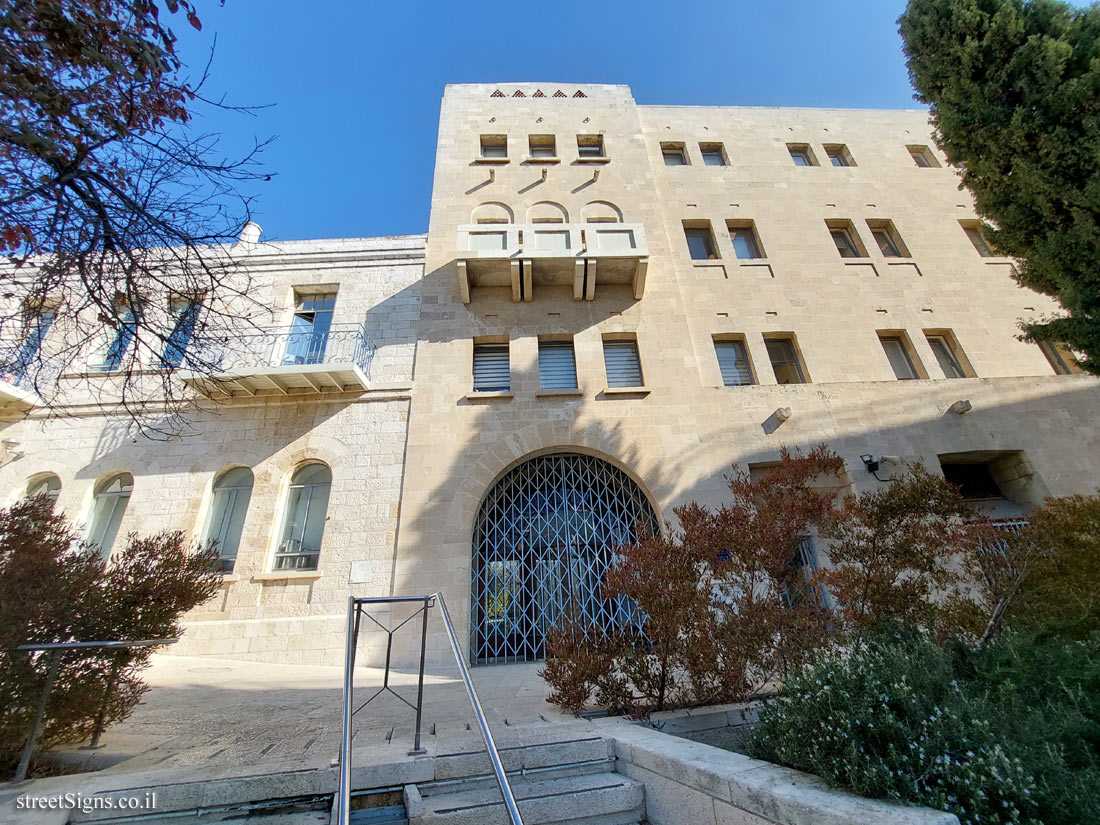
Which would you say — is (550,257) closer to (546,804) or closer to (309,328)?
(309,328)

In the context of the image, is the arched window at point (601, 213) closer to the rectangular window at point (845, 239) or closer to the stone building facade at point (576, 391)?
the stone building facade at point (576, 391)

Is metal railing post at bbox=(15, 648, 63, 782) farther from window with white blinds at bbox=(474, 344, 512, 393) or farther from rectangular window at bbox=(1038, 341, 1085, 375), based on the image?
rectangular window at bbox=(1038, 341, 1085, 375)

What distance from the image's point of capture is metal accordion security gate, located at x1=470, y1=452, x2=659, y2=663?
833 centimetres

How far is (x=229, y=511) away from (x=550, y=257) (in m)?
8.73

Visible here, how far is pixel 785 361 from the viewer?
37.4 feet

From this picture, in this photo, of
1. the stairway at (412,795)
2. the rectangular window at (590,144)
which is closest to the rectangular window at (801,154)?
the rectangular window at (590,144)

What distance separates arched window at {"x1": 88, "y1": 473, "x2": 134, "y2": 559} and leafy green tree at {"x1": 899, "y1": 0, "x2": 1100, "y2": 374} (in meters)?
16.2

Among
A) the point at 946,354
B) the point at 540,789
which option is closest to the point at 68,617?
the point at 540,789

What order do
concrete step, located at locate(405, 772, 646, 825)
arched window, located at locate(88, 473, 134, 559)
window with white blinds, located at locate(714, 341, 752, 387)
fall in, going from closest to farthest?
1. concrete step, located at locate(405, 772, 646, 825)
2. arched window, located at locate(88, 473, 134, 559)
3. window with white blinds, located at locate(714, 341, 752, 387)

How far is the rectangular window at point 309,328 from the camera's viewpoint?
10.6 meters

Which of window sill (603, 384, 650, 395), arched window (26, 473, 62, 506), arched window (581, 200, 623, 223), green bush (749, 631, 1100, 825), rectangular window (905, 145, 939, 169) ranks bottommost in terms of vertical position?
green bush (749, 631, 1100, 825)

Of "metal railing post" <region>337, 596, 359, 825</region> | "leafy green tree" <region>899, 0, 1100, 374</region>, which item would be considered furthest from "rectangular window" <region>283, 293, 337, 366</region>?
"leafy green tree" <region>899, 0, 1100, 374</region>

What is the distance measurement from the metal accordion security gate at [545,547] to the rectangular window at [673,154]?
1071 centimetres

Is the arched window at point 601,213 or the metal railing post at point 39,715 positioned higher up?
the arched window at point 601,213
